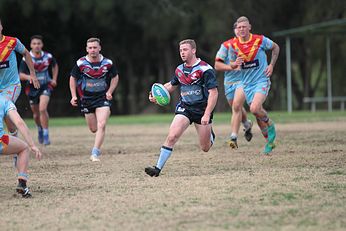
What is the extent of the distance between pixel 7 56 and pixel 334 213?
21.7 feet

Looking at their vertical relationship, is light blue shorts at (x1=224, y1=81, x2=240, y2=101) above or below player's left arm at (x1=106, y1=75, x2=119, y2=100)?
below

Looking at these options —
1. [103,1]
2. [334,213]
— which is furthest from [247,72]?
[103,1]

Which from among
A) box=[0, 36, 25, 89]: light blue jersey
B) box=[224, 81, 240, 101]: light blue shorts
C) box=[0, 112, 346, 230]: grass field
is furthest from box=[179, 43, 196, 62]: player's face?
box=[224, 81, 240, 101]: light blue shorts

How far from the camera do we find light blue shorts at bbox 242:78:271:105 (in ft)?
44.3

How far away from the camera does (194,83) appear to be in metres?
11.1

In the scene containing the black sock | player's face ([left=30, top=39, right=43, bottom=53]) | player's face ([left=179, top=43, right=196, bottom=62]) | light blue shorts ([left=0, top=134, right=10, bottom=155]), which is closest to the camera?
light blue shorts ([left=0, top=134, right=10, bottom=155])

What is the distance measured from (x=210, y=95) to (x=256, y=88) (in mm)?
3016

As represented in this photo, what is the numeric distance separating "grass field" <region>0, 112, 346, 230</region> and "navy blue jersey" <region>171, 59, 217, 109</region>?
3.37 ft

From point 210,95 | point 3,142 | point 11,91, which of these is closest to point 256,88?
point 210,95

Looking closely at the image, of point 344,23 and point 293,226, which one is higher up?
point 344,23

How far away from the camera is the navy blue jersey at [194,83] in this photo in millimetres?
11000

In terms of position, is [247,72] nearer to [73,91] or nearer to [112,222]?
[73,91]

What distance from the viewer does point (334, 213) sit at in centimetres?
750

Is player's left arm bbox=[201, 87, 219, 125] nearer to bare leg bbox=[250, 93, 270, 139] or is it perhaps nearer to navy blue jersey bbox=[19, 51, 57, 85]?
bare leg bbox=[250, 93, 270, 139]
